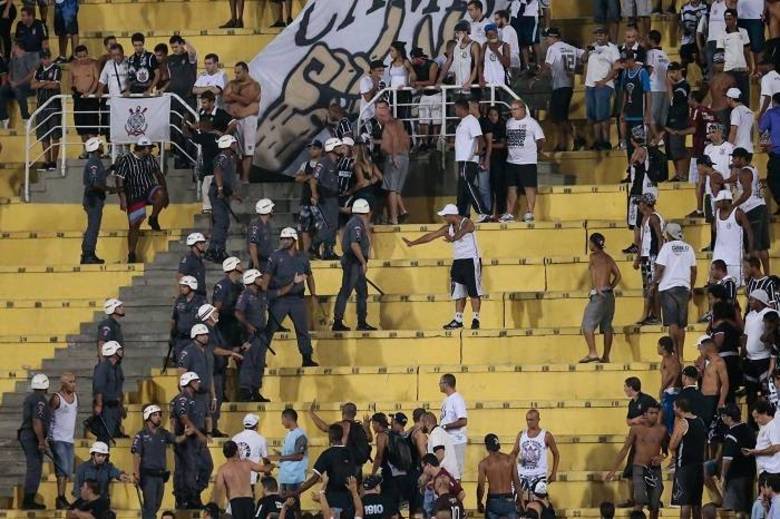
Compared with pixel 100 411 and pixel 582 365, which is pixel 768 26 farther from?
pixel 100 411

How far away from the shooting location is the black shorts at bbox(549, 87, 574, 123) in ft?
136

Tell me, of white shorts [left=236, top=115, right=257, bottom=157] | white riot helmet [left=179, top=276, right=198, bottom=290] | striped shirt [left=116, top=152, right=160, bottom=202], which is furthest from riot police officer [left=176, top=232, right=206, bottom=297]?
white shorts [left=236, top=115, right=257, bottom=157]

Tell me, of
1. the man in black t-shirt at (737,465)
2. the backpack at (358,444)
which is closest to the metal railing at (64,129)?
the backpack at (358,444)

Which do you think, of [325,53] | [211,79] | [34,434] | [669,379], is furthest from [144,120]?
[669,379]

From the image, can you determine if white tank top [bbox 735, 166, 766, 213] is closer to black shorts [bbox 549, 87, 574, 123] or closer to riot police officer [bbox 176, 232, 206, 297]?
black shorts [bbox 549, 87, 574, 123]

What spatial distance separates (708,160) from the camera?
37.5 meters

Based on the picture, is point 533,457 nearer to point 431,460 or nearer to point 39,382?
point 431,460

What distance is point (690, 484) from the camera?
32.7 m

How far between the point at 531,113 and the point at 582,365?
21.0 feet

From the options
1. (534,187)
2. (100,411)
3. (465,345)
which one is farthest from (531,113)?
(100,411)

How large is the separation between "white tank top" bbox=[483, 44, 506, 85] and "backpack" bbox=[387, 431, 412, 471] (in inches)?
321

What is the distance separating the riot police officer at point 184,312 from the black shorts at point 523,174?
16.5 ft

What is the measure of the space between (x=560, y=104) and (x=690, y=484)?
9.85 m

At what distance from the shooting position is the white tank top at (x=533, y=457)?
34.0 metres
